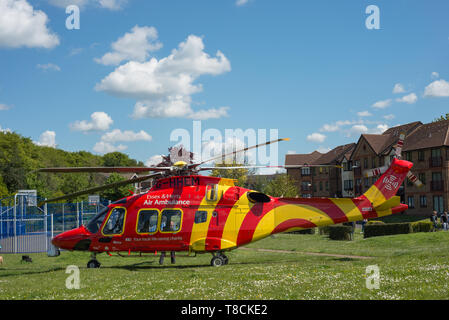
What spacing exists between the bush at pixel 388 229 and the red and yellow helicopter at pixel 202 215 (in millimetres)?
13266

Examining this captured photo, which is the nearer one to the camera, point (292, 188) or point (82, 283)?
point (82, 283)

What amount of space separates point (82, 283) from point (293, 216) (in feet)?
28.9

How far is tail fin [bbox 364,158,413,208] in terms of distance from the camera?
57.1 feet

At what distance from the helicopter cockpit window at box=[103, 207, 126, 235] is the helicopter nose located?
3.03 ft

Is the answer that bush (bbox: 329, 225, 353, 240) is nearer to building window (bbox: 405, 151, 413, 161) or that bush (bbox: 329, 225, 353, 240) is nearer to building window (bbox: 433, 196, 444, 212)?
building window (bbox: 433, 196, 444, 212)

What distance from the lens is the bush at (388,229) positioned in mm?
29062

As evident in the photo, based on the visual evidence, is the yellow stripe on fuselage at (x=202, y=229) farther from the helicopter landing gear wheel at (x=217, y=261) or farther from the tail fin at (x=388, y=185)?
the tail fin at (x=388, y=185)

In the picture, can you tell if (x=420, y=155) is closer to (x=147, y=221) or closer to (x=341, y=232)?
(x=341, y=232)

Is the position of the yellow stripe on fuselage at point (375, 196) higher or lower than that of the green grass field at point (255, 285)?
higher

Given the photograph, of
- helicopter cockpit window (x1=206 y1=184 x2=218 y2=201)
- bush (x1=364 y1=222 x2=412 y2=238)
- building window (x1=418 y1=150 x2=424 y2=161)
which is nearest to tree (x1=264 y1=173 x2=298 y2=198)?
building window (x1=418 y1=150 x2=424 y2=161)

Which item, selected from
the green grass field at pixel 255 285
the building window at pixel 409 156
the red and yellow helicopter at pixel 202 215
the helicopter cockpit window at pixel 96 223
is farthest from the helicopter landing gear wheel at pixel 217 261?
the building window at pixel 409 156

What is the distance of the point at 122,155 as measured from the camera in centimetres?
13012
